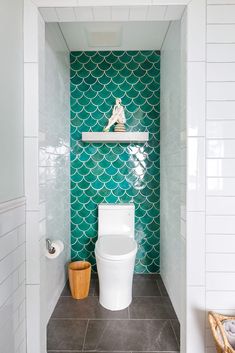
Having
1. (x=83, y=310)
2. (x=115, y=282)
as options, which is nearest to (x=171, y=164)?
(x=115, y=282)

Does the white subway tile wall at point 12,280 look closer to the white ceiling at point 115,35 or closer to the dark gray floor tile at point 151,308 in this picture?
the dark gray floor tile at point 151,308

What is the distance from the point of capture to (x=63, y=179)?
2357mm

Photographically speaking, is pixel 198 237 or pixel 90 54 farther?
pixel 90 54

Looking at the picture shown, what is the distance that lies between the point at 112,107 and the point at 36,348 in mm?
2129

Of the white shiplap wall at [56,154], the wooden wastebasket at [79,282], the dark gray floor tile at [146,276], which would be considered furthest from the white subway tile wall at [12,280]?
the dark gray floor tile at [146,276]

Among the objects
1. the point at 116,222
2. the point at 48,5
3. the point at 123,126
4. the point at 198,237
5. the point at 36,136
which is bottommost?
the point at 116,222

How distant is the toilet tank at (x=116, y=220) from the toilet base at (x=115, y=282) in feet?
1.61

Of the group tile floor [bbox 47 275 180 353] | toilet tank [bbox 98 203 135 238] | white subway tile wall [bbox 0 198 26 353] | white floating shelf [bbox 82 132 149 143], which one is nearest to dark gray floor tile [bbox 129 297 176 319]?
tile floor [bbox 47 275 180 353]

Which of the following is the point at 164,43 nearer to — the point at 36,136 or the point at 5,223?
the point at 36,136

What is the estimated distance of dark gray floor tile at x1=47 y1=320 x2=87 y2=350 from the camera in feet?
5.25

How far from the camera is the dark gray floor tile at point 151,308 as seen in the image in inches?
76.0

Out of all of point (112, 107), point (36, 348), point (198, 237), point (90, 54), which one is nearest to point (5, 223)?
point (36, 348)

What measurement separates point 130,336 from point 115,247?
2.11 ft

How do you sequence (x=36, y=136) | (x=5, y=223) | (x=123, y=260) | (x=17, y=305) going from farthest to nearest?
1. (x=123, y=260)
2. (x=36, y=136)
3. (x=17, y=305)
4. (x=5, y=223)
